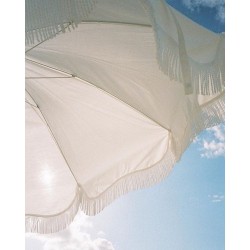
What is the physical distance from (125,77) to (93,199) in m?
0.82

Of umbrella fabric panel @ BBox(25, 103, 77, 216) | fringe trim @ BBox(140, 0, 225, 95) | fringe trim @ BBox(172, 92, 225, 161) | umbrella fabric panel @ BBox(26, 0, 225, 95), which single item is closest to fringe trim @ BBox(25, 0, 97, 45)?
umbrella fabric panel @ BBox(26, 0, 225, 95)

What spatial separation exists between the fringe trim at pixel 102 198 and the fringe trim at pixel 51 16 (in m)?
1.38

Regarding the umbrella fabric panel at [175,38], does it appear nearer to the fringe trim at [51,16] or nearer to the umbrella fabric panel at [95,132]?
the fringe trim at [51,16]

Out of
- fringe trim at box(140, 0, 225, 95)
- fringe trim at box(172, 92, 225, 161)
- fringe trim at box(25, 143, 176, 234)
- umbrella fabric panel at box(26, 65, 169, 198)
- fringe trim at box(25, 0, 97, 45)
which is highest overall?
fringe trim at box(25, 0, 97, 45)

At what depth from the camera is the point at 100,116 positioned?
308 centimetres

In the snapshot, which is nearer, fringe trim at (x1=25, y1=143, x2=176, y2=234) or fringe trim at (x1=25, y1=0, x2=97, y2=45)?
fringe trim at (x1=25, y1=0, x2=97, y2=45)

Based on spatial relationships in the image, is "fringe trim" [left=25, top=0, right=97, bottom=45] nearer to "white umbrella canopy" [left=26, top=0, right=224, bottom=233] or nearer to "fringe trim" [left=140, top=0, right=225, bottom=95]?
"fringe trim" [left=140, top=0, right=225, bottom=95]

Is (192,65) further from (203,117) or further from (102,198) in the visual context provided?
(102,198)

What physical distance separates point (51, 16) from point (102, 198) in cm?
150

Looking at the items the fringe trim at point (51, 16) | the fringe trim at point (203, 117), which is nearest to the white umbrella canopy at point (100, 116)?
the fringe trim at point (203, 117)

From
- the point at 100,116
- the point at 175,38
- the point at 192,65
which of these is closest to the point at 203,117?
the point at 192,65

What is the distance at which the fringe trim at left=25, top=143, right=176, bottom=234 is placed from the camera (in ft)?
9.57
